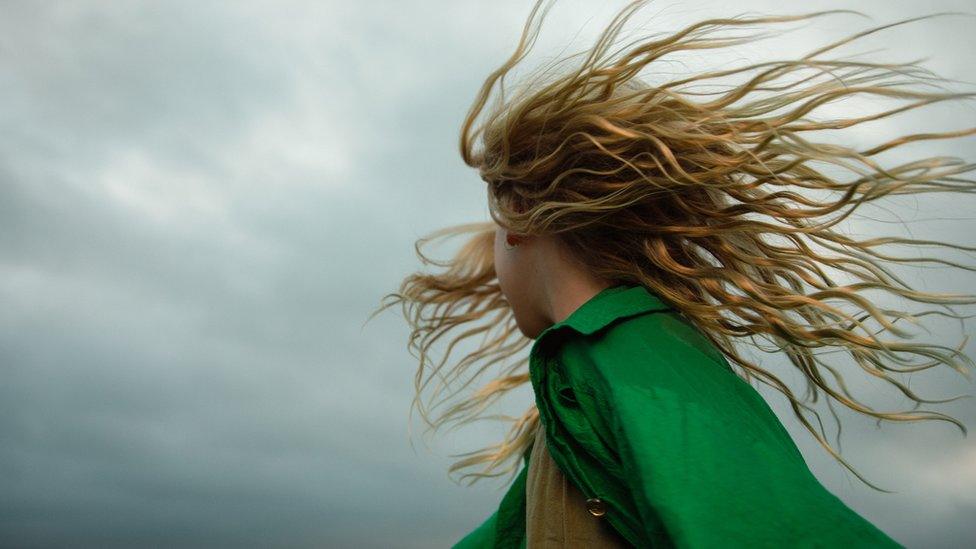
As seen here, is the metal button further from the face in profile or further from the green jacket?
the face in profile

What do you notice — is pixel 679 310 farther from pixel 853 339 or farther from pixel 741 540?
pixel 741 540

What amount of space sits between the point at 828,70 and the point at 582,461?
1378mm

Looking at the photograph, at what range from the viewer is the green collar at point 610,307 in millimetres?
2326

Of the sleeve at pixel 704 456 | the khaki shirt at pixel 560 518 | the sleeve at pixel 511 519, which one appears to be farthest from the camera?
the sleeve at pixel 511 519

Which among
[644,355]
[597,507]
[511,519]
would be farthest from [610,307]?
[511,519]

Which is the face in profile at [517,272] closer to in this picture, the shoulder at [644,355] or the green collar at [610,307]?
the green collar at [610,307]

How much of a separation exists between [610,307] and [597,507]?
54 centimetres

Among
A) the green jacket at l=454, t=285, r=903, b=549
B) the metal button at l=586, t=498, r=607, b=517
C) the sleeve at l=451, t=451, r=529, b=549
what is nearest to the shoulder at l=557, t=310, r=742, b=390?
the green jacket at l=454, t=285, r=903, b=549

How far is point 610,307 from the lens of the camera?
239cm

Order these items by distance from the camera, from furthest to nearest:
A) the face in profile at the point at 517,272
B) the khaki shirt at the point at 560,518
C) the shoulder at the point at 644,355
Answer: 1. the face in profile at the point at 517,272
2. the khaki shirt at the point at 560,518
3. the shoulder at the point at 644,355

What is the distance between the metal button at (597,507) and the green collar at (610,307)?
0.43m

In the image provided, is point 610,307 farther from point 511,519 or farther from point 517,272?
point 511,519

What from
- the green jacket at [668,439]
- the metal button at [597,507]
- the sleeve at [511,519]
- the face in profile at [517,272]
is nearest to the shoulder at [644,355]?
the green jacket at [668,439]

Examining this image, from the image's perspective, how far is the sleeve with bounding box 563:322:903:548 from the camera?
175 centimetres
